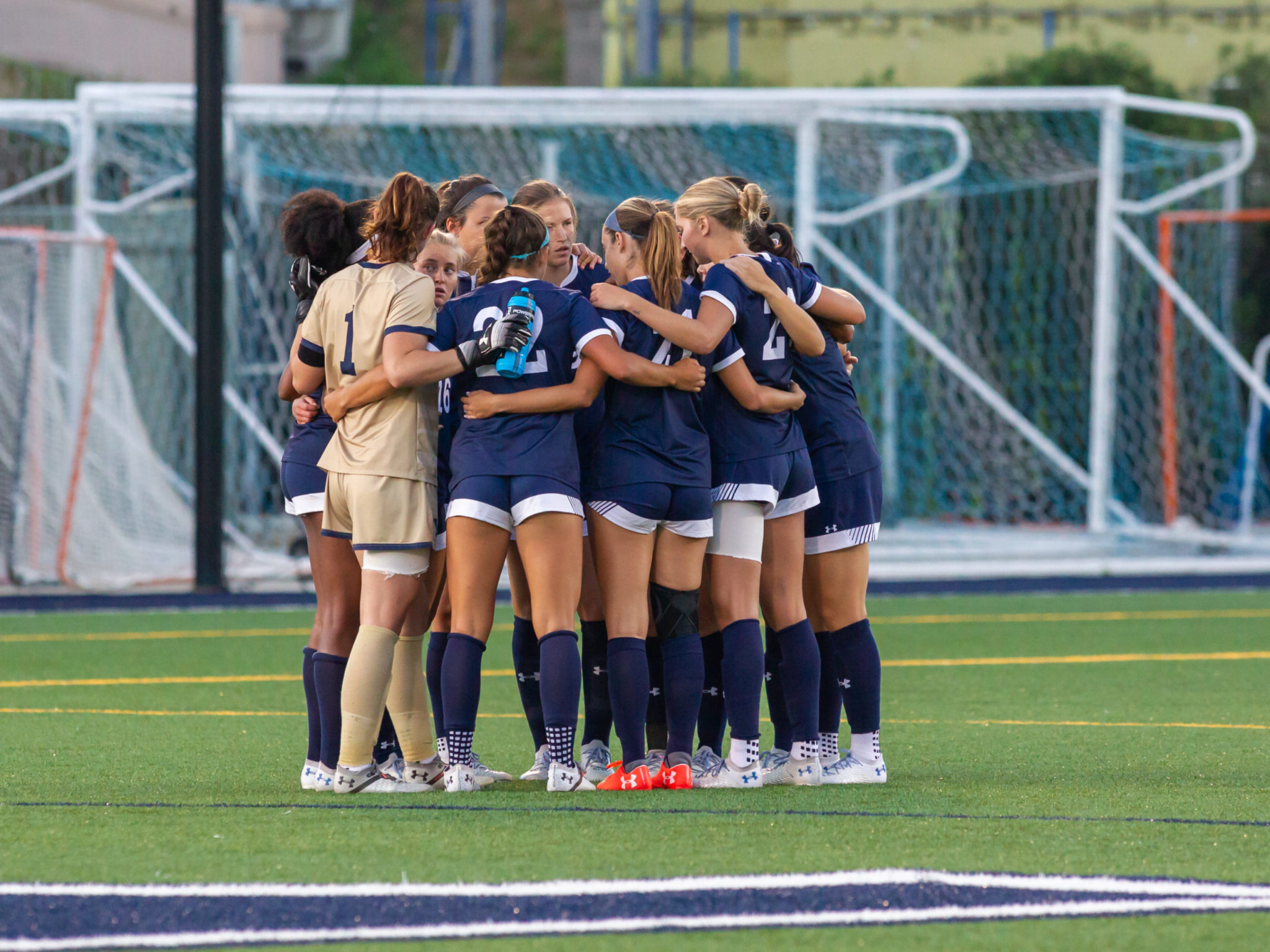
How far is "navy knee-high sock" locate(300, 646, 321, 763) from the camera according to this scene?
16.8 ft

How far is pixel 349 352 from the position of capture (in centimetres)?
502

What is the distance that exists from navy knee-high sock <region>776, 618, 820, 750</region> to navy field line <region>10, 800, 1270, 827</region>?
0.52 metres

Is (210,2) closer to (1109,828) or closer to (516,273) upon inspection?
(516,273)

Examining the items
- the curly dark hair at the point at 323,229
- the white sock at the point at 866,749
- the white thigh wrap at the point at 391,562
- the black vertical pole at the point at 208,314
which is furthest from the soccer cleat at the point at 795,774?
the black vertical pole at the point at 208,314

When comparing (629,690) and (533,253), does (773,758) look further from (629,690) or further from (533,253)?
(533,253)

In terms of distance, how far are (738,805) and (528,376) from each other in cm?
129

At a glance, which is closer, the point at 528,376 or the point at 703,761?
the point at 528,376

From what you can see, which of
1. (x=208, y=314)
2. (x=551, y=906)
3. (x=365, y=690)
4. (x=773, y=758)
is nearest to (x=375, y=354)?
(x=365, y=690)

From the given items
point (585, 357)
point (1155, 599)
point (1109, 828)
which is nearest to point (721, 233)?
point (585, 357)

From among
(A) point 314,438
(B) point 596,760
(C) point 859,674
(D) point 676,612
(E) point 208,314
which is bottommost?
(B) point 596,760

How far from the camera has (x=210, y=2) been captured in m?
11.9

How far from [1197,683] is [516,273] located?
169 inches

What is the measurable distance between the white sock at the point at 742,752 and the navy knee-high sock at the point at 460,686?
742 mm

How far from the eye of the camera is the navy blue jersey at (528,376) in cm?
488
